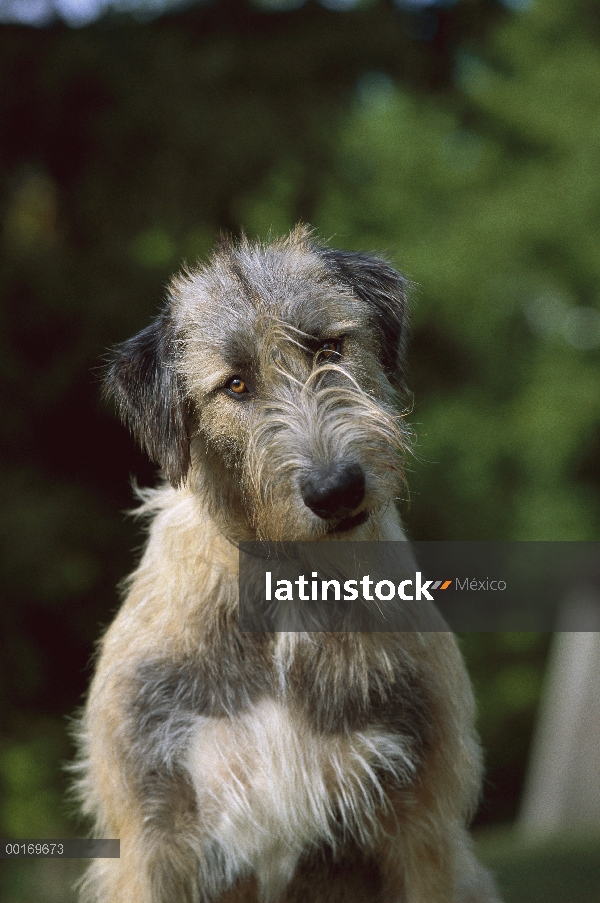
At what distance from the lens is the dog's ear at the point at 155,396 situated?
111 inches

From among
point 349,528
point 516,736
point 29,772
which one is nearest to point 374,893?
point 349,528

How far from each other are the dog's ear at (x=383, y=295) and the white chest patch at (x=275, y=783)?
1055 mm

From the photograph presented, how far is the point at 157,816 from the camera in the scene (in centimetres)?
275

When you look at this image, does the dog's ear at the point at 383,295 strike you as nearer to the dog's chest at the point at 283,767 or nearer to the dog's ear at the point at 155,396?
the dog's ear at the point at 155,396

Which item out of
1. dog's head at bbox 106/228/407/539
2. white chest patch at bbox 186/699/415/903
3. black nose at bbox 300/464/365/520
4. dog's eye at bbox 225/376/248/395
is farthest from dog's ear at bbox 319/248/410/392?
white chest patch at bbox 186/699/415/903

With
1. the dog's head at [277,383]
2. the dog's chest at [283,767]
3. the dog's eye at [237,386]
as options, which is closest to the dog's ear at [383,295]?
the dog's head at [277,383]

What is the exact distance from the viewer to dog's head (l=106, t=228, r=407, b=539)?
254 centimetres

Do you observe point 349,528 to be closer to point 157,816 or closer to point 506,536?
point 157,816

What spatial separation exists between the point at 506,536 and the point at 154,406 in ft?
33.7

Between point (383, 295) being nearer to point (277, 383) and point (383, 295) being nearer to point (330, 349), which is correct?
point (330, 349)

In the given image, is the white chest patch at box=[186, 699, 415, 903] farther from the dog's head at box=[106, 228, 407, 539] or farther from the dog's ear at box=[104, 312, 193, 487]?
the dog's ear at box=[104, 312, 193, 487]

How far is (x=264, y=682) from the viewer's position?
2736mm

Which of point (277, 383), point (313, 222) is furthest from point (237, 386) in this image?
point (313, 222)

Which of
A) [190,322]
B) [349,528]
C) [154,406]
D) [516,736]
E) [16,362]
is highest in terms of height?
[16,362]
